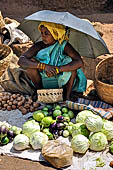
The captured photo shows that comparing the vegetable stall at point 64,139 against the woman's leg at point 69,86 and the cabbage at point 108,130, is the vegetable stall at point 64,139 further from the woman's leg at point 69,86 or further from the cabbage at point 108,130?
the woman's leg at point 69,86

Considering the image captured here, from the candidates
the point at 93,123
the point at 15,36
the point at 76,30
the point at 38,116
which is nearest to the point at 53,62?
the point at 76,30

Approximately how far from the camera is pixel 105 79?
427 cm

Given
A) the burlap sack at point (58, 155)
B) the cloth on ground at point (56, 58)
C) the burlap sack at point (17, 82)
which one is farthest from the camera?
the burlap sack at point (17, 82)

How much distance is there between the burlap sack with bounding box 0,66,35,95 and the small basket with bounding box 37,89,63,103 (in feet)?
1.32

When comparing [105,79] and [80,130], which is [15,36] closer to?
[105,79]

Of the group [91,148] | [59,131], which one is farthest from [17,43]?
[91,148]

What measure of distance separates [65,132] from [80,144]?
35cm

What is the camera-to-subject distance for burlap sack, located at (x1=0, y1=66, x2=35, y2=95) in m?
4.06

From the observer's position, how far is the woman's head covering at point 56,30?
11.5 ft

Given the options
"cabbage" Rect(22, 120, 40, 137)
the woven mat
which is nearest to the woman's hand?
"cabbage" Rect(22, 120, 40, 137)

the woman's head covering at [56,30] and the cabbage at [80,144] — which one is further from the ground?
the woman's head covering at [56,30]

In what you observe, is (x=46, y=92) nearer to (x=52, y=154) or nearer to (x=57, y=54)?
(x=57, y=54)

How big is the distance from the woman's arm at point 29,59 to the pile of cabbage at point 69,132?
723 mm

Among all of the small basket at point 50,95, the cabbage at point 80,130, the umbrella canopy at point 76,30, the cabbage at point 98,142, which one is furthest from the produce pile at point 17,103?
the cabbage at point 98,142
